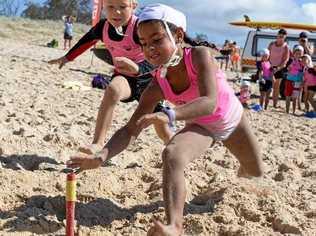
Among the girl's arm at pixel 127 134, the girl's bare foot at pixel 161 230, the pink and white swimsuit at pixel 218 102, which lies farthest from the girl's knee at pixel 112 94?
the girl's bare foot at pixel 161 230

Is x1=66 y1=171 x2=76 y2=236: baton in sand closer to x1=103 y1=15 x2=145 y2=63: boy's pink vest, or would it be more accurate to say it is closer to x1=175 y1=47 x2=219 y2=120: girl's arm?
x1=175 y1=47 x2=219 y2=120: girl's arm

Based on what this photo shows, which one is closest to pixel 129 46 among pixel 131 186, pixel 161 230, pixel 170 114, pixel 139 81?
pixel 139 81

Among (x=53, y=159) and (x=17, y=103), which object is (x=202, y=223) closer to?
(x=53, y=159)

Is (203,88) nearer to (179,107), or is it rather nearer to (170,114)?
(179,107)

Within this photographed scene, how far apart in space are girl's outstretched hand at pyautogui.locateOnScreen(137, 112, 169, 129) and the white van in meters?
16.4

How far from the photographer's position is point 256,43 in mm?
19375

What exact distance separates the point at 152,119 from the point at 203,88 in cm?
49

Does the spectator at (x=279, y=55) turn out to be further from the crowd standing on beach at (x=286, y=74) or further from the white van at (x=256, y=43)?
the white van at (x=256, y=43)

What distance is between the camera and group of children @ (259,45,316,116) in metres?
11.9

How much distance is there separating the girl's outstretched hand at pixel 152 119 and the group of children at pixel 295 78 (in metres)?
9.00

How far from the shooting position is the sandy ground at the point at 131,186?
366 centimetres

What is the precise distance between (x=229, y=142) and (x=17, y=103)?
4125 mm

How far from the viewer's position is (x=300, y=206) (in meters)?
4.09

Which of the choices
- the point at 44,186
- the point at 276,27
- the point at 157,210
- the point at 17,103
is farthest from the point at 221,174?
the point at 276,27
